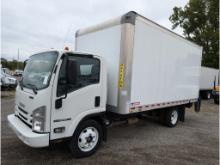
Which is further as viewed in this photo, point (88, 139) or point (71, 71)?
point (88, 139)

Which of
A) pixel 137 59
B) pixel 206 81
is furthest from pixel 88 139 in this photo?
pixel 206 81

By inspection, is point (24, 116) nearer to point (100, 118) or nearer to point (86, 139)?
point (86, 139)

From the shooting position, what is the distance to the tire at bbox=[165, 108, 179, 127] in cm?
621

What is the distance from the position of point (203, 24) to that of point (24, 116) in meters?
27.2

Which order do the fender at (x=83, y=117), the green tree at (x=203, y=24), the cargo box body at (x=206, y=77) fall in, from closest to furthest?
1. the fender at (x=83, y=117)
2. the cargo box body at (x=206, y=77)
3. the green tree at (x=203, y=24)

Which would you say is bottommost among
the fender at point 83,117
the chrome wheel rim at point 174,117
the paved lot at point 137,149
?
the paved lot at point 137,149

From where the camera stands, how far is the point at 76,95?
3.46 meters

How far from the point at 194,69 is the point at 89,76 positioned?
15.7 feet

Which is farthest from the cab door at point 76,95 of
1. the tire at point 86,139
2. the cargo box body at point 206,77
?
the cargo box body at point 206,77

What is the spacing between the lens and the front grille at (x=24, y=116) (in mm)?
3348

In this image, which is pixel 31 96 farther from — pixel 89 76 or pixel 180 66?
pixel 180 66

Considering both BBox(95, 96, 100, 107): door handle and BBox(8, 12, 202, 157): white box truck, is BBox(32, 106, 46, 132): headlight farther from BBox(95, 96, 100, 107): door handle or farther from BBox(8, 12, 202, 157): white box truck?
BBox(95, 96, 100, 107): door handle

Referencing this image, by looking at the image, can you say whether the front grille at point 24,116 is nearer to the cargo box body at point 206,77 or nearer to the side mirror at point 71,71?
the side mirror at point 71,71

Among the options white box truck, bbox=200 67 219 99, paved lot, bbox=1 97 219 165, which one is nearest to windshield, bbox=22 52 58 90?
paved lot, bbox=1 97 219 165
